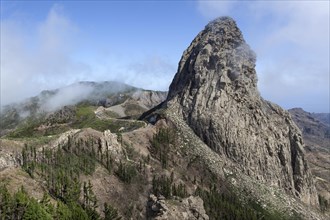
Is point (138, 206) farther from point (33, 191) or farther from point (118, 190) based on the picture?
point (33, 191)

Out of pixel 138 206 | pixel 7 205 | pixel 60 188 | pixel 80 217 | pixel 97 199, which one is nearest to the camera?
pixel 7 205

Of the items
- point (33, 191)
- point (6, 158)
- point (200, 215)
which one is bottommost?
point (200, 215)

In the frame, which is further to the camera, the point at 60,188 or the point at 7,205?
the point at 60,188

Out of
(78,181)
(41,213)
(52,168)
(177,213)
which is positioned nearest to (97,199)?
(78,181)

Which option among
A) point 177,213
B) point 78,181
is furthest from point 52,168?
point 177,213

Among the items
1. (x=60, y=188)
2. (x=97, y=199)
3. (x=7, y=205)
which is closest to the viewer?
(x=7, y=205)

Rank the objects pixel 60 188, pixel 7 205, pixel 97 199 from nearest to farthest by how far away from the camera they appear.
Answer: pixel 7 205 → pixel 60 188 → pixel 97 199

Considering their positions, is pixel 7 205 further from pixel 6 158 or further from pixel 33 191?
pixel 6 158

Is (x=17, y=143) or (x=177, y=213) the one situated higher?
(x=17, y=143)

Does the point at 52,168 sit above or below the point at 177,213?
above
